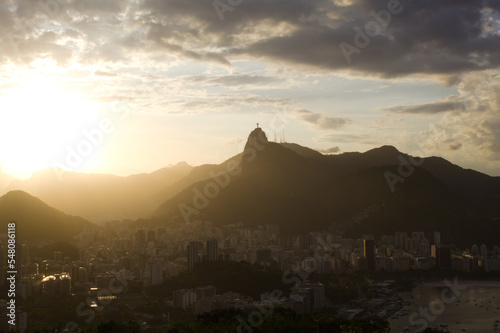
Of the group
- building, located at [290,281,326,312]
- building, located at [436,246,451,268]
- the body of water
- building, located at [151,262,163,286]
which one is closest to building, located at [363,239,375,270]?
the body of water

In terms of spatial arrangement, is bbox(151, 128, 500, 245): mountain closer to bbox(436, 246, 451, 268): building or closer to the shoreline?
bbox(436, 246, 451, 268): building

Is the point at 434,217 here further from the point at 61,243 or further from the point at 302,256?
the point at 61,243

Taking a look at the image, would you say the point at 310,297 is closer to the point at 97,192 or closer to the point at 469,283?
the point at 469,283

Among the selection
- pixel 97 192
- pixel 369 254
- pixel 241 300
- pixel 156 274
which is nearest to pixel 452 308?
pixel 369 254

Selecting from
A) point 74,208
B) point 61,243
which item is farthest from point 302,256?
point 74,208
